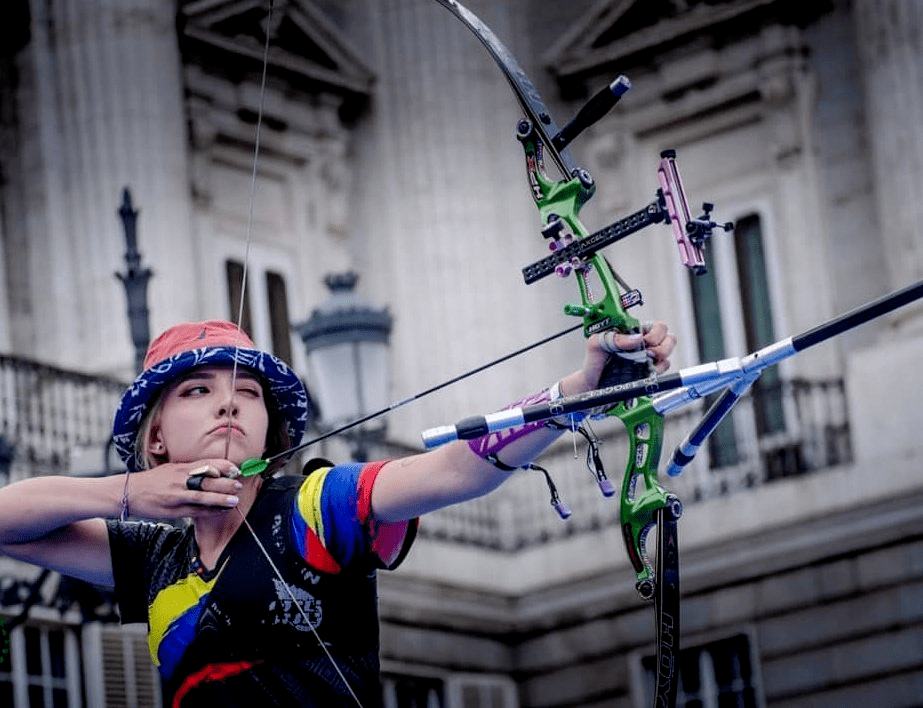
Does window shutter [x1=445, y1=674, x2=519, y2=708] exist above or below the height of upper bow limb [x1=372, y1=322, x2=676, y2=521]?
above

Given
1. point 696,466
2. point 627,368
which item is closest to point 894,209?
point 696,466

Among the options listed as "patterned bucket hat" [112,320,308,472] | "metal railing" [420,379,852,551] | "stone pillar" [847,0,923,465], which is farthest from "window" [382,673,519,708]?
"patterned bucket hat" [112,320,308,472]

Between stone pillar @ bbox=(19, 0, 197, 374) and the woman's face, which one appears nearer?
the woman's face

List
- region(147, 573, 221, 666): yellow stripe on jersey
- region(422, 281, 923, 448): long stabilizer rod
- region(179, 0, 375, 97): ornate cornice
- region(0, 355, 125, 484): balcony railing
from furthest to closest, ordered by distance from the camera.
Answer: region(179, 0, 375, 97): ornate cornice, region(0, 355, 125, 484): balcony railing, region(147, 573, 221, 666): yellow stripe on jersey, region(422, 281, 923, 448): long stabilizer rod

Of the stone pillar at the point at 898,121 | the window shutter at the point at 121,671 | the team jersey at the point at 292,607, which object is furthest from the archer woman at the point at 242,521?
the stone pillar at the point at 898,121

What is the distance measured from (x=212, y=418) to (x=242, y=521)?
27 cm

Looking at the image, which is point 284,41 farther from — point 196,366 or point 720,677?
point 196,366

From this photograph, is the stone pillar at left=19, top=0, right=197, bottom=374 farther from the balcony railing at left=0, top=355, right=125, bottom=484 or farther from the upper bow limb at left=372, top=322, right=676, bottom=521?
the upper bow limb at left=372, top=322, right=676, bottom=521

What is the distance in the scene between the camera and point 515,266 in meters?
27.0

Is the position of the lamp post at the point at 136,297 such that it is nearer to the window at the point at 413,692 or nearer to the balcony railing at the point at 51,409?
the balcony railing at the point at 51,409

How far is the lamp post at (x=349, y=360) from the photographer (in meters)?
15.9

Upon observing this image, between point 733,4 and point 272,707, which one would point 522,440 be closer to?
point 272,707

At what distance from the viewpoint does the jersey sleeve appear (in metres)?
7.41

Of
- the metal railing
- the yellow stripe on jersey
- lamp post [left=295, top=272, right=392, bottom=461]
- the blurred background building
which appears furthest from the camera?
the metal railing
